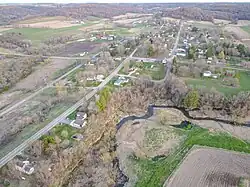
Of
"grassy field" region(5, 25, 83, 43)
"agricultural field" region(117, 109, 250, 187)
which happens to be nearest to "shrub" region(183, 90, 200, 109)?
"agricultural field" region(117, 109, 250, 187)

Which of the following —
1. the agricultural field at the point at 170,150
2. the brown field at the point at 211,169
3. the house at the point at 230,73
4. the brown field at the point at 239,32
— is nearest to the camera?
the brown field at the point at 211,169

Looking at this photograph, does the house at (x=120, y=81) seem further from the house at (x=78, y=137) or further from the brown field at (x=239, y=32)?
the brown field at (x=239, y=32)

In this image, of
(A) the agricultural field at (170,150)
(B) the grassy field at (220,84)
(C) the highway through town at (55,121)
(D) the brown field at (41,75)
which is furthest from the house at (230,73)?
(D) the brown field at (41,75)

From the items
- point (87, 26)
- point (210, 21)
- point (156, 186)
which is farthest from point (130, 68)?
point (210, 21)

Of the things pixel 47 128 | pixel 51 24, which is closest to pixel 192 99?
pixel 47 128

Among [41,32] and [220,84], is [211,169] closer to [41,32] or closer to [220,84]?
[220,84]

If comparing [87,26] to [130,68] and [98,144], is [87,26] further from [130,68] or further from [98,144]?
[98,144]
